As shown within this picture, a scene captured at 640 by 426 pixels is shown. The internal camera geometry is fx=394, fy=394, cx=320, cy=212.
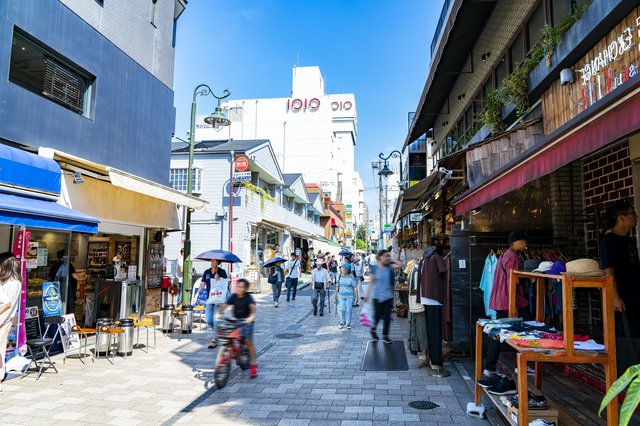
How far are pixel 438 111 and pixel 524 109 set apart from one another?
30.3 ft

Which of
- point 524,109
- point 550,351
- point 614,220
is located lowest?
point 550,351

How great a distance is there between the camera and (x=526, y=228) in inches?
317

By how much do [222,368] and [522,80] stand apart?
7.57m

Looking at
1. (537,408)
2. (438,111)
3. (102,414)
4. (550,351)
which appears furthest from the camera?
(438,111)

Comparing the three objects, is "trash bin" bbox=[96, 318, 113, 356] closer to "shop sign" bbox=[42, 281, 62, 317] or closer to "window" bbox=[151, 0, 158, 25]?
"shop sign" bbox=[42, 281, 62, 317]

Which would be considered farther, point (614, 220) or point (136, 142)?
point (136, 142)

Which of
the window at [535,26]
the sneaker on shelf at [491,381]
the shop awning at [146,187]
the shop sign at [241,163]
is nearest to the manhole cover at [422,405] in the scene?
the sneaker on shelf at [491,381]

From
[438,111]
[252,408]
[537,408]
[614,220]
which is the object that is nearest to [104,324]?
[252,408]

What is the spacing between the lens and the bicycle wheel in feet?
19.3

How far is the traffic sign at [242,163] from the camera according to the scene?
1964 cm

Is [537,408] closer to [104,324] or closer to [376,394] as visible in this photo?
[376,394]

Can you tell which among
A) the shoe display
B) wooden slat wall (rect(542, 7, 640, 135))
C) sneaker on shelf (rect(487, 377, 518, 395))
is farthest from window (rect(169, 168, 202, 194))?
the shoe display

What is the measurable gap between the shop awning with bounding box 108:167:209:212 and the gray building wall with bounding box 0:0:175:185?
150cm

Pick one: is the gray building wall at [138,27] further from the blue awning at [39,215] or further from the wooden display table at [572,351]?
the wooden display table at [572,351]
